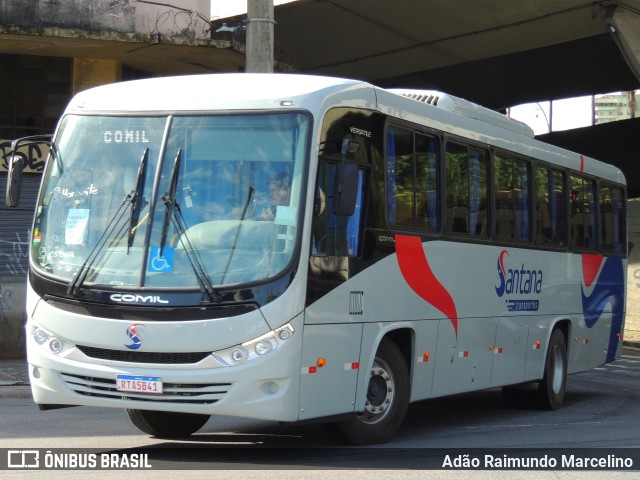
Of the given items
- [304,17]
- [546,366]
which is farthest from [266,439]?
[304,17]

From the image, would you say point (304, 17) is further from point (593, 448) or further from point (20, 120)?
Result: point (593, 448)

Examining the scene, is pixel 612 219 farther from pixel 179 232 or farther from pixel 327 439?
pixel 179 232

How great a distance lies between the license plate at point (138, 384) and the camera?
8.62 meters

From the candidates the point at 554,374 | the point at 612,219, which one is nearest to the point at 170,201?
the point at 554,374

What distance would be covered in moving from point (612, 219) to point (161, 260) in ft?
33.2

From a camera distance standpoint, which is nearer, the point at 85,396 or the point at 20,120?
the point at 85,396

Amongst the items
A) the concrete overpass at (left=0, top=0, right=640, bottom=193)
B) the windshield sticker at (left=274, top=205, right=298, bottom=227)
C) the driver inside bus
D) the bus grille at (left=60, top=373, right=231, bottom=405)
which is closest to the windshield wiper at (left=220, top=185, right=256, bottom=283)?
the driver inside bus

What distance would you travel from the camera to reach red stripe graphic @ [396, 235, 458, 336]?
10.5 m

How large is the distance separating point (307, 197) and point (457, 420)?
4.97m

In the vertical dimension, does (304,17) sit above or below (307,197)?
above

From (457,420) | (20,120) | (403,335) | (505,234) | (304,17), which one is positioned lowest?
(457,420)

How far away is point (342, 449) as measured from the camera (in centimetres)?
979

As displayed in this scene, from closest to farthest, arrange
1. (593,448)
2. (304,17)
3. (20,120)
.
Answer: (593,448)
(20,120)
(304,17)

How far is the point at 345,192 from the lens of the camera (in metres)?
9.18
